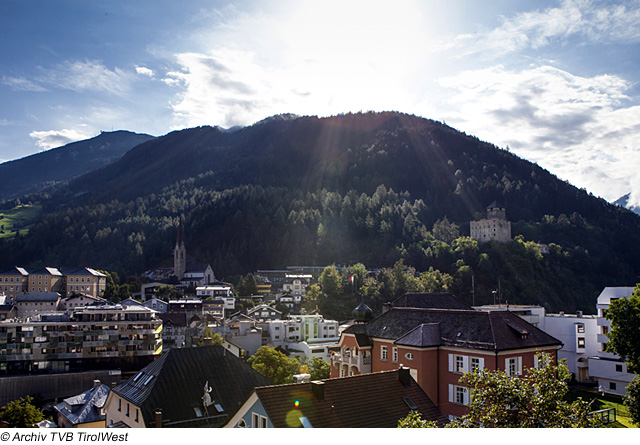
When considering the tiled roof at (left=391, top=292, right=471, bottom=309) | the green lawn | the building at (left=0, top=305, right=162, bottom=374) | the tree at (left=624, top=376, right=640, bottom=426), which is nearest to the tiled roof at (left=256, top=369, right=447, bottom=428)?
the tree at (left=624, top=376, right=640, bottom=426)

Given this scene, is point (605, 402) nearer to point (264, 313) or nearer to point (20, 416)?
point (20, 416)

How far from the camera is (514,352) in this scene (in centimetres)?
3083

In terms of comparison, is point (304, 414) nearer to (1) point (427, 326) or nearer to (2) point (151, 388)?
(2) point (151, 388)

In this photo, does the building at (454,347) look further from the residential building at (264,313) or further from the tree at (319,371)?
the residential building at (264,313)

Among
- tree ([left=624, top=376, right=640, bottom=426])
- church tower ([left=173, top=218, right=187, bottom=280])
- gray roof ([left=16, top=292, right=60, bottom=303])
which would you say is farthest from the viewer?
church tower ([left=173, top=218, right=187, bottom=280])

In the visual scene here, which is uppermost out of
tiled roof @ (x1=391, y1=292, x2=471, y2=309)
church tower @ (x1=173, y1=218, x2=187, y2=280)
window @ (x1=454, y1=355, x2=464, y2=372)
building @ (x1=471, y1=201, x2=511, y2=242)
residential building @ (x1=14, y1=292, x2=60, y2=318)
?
building @ (x1=471, y1=201, x2=511, y2=242)

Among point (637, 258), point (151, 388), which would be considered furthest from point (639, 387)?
point (637, 258)

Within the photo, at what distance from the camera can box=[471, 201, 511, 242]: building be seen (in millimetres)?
152750

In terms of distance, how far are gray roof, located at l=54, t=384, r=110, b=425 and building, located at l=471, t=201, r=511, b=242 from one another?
12571 centimetres

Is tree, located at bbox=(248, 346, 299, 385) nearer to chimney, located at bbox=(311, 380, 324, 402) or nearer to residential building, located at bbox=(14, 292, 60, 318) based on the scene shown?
chimney, located at bbox=(311, 380, 324, 402)

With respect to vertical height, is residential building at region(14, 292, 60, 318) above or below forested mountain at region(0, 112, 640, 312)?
below

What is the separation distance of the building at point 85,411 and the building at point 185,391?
979 cm

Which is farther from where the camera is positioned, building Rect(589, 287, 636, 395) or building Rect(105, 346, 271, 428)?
building Rect(589, 287, 636, 395)

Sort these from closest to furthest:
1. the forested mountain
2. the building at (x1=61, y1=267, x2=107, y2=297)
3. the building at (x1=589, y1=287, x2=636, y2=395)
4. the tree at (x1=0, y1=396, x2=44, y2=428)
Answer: the tree at (x1=0, y1=396, x2=44, y2=428) → the building at (x1=589, y1=287, x2=636, y2=395) → the building at (x1=61, y1=267, x2=107, y2=297) → the forested mountain
